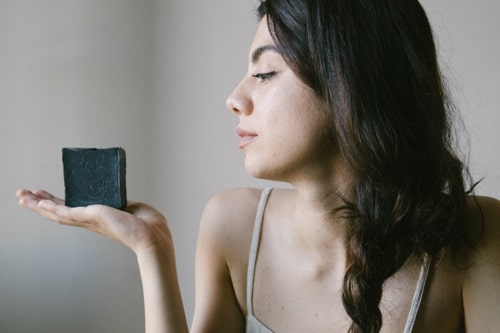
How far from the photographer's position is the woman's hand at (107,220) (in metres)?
1.01

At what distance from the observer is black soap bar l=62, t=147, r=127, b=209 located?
104cm

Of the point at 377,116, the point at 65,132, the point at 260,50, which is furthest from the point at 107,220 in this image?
the point at 65,132

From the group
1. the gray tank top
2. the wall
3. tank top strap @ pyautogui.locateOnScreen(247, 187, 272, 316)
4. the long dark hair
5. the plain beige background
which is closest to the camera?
the long dark hair

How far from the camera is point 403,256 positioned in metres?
1.00

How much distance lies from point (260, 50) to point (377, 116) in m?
→ 0.23

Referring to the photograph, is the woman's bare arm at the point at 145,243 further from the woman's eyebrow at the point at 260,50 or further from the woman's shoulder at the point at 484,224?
the woman's shoulder at the point at 484,224

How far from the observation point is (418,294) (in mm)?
1001

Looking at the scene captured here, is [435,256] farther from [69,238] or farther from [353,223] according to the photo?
[69,238]

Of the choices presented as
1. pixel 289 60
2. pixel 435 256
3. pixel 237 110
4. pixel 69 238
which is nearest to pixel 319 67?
pixel 289 60

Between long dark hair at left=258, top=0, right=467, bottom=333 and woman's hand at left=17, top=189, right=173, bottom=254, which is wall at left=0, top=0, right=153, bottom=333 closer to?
woman's hand at left=17, top=189, right=173, bottom=254

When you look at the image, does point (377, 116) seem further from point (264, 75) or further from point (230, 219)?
point (230, 219)

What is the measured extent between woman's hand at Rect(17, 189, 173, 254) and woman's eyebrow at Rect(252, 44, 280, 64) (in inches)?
14.7

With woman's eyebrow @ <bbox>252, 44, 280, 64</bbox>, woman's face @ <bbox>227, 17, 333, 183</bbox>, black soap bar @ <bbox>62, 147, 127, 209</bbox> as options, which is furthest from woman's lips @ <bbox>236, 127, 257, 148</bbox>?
black soap bar @ <bbox>62, 147, 127, 209</bbox>

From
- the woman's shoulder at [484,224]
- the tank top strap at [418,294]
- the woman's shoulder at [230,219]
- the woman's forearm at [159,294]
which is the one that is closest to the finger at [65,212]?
the woman's forearm at [159,294]
